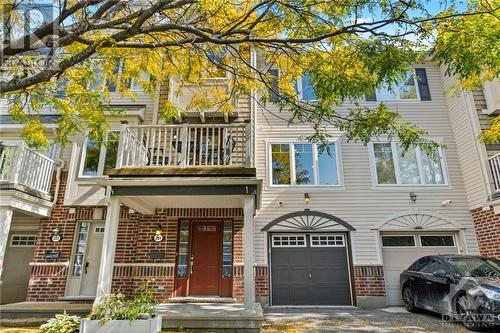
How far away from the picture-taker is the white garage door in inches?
377

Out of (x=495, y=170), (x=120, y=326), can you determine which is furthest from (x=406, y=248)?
(x=120, y=326)

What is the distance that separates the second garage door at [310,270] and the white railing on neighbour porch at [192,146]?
11.9 ft

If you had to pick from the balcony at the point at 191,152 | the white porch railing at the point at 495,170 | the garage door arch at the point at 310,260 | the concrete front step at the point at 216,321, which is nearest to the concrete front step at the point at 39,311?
the concrete front step at the point at 216,321

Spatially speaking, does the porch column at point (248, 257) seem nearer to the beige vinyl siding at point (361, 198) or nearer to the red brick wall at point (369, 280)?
the beige vinyl siding at point (361, 198)

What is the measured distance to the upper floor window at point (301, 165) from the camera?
33.7 ft

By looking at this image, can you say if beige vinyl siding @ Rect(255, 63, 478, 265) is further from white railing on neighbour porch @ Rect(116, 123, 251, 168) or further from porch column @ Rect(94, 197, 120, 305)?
porch column @ Rect(94, 197, 120, 305)

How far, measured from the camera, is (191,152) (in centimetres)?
761

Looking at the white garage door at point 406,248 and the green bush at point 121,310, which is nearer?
the green bush at point 121,310

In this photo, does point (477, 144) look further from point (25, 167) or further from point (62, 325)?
point (25, 167)

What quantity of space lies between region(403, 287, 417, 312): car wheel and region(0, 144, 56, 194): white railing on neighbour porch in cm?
1032

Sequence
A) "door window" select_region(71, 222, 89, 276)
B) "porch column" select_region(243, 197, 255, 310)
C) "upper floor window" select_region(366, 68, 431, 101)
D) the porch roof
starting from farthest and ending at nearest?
"upper floor window" select_region(366, 68, 431, 101) < "door window" select_region(71, 222, 89, 276) < the porch roof < "porch column" select_region(243, 197, 255, 310)

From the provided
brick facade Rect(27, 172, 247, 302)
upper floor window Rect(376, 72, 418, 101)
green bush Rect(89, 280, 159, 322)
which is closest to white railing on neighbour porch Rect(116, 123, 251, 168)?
brick facade Rect(27, 172, 247, 302)

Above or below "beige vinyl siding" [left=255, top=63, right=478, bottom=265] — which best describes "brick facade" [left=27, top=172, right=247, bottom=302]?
below

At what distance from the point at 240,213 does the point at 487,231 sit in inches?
282
